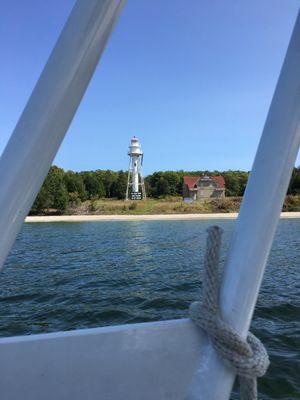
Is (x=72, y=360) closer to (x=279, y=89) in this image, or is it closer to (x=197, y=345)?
(x=197, y=345)

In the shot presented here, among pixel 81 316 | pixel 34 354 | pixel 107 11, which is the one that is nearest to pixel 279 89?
pixel 107 11

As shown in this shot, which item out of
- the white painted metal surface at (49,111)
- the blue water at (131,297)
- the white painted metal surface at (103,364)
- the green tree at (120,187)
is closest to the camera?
the white painted metal surface at (49,111)

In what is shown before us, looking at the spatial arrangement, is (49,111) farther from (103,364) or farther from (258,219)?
(103,364)

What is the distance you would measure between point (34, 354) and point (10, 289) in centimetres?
942

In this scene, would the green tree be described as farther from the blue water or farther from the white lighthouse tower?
the blue water

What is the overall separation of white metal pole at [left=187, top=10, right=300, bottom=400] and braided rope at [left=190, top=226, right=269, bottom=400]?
25mm

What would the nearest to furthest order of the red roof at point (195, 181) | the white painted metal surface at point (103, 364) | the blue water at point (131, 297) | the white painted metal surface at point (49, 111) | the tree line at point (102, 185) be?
the white painted metal surface at point (49, 111), the white painted metal surface at point (103, 364), the blue water at point (131, 297), the tree line at point (102, 185), the red roof at point (195, 181)

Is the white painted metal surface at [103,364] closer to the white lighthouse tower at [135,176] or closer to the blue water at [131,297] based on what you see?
the blue water at [131,297]

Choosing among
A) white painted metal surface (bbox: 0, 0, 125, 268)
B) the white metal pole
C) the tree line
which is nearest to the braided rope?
the white metal pole

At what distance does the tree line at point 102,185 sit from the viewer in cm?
6219

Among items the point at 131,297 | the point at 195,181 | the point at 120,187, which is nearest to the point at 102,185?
the point at 120,187

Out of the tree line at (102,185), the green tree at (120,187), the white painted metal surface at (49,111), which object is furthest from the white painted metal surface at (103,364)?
the green tree at (120,187)

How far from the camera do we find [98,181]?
73250 mm

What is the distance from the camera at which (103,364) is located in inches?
47.4
